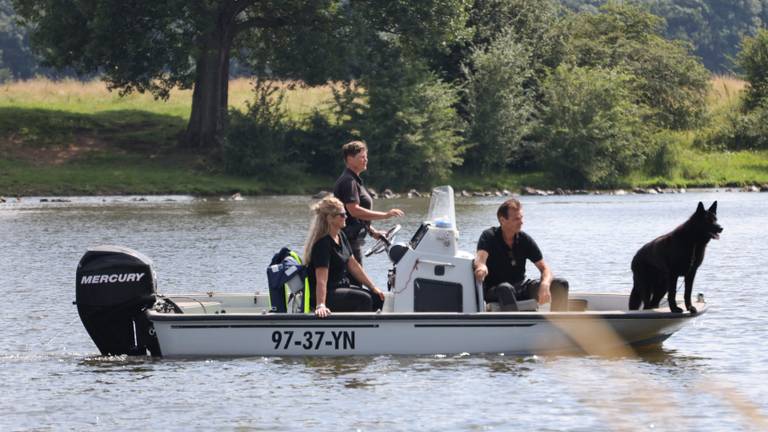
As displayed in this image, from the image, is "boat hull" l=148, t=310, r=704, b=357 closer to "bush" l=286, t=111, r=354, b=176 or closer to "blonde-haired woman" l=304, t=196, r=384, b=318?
"blonde-haired woman" l=304, t=196, r=384, b=318

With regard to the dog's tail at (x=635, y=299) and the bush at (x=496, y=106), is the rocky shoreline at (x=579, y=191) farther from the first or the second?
the dog's tail at (x=635, y=299)

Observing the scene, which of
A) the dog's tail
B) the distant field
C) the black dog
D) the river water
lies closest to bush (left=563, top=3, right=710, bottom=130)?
the distant field

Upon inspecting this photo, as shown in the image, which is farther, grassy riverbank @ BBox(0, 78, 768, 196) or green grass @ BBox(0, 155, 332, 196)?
grassy riverbank @ BBox(0, 78, 768, 196)

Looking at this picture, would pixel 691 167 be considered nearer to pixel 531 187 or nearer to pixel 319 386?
pixel 531 187

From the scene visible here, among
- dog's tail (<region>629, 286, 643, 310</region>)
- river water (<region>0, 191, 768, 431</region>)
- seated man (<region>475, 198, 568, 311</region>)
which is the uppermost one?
seated man (<region>475, 198, 568, 311</region>)

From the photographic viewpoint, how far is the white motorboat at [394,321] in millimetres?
13523

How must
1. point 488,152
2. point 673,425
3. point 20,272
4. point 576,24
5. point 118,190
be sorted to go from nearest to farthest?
point 673,425
point 20,272
point 118,190
point 488,152
point 576,24

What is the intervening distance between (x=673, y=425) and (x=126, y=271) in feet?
17.9

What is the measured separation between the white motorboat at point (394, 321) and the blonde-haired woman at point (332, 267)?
211 mm

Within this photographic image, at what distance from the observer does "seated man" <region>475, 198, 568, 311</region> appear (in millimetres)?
13609

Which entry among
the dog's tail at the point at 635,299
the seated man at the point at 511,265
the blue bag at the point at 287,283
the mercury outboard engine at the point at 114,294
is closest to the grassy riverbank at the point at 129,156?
the mercury outboard engine at the point at 114,294

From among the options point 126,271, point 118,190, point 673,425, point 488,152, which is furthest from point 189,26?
point 673,425

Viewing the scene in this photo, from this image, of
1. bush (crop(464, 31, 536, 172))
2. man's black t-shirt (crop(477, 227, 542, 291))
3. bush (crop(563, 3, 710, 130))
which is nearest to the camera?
man's black t-shirt (crop(477, 227, 542, 291))

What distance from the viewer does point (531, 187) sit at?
174 ft
